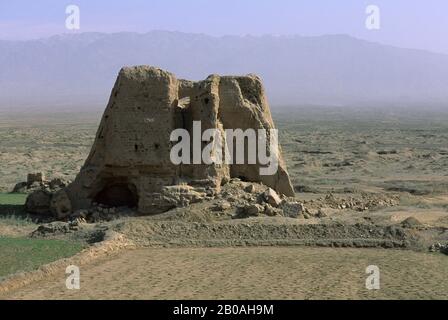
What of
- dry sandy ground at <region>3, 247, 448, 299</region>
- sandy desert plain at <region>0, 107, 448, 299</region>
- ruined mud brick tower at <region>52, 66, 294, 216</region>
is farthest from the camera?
ruined mud brick tower at <region>52, 66, 294, 216</region>

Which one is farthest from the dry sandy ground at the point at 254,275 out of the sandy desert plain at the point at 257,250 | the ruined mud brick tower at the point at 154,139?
the ruined mud brick tower at the point at 154,139

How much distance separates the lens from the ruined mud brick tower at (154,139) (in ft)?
59.6

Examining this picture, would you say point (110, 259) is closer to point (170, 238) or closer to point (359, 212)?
point (170, 238)

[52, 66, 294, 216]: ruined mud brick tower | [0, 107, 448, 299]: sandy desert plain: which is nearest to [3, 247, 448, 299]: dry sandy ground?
[0, 107, 448, 299]: sandy desert plain

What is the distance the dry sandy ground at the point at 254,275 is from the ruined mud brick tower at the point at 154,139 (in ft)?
9.32

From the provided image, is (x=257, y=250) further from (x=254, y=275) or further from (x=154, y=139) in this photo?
(x=154, y=139)

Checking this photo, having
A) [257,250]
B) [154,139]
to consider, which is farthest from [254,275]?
[154,139]

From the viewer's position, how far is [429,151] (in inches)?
1674

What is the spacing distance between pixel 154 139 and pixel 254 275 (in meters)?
6.30

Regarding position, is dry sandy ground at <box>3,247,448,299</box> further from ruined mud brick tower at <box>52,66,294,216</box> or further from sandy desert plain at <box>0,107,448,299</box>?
ruined mud brick tower at <box>52,66,294,216</box>

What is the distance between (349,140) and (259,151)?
113 feet

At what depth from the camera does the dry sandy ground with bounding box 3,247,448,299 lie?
11.8m

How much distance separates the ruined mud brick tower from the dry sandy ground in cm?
284
